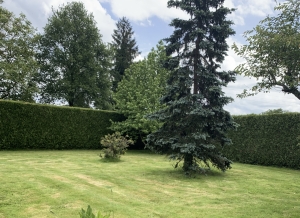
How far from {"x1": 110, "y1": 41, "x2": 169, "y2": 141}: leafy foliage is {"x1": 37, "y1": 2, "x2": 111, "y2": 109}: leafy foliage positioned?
6.41 metres

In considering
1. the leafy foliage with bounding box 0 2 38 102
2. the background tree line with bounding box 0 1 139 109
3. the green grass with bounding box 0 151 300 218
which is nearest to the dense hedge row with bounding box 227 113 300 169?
the green grass with bounding box 0 151 300 218

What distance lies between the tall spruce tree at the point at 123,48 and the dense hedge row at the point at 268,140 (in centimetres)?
2068

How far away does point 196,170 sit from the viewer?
8.91 metres

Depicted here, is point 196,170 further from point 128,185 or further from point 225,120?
point 128,185

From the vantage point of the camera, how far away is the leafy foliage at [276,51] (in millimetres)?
4484

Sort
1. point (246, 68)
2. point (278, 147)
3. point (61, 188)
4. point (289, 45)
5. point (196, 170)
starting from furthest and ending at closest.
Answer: point (278, 147) → point (196, 170) → point (61, 188) → point (246, 68) → point (289, 45)

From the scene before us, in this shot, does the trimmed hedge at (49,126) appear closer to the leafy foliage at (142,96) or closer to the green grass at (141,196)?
the leafy foliage at (142,96)

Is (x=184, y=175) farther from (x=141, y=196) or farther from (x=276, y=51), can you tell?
Result: (x=276, y=51)

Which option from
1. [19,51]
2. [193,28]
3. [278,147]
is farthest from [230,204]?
[19,51]

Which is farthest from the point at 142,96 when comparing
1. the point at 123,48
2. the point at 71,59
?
the point at 123,48

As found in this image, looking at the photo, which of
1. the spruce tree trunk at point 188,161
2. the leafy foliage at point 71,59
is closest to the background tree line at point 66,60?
the leafy foliage at point 71,59

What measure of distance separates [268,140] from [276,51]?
34.4 ft

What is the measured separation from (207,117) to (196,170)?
1.95 meters

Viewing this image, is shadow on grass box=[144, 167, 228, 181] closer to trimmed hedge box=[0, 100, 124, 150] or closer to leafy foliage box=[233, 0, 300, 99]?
leafy foliage box=[233, 0, 300, 99]
